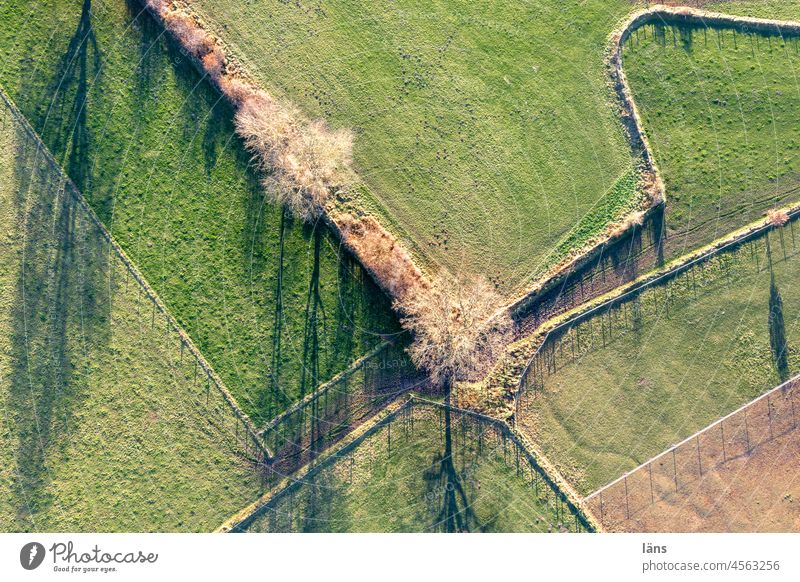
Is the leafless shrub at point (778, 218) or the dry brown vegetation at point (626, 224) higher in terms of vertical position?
the leafless shrub at point (778, 218)

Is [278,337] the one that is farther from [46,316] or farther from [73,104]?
[73,104]

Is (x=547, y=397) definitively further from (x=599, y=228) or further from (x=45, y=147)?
(x=45, y=147)

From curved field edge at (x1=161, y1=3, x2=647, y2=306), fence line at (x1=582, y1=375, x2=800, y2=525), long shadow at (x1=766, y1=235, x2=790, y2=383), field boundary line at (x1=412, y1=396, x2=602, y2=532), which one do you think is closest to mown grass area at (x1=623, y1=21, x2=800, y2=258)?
curved field edge at (x1=161, y1=3, x2=647, y2=306)

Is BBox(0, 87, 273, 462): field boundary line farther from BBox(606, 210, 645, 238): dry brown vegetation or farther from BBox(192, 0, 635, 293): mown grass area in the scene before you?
BBox(606, 210, 645, 238): dry brown vegetation

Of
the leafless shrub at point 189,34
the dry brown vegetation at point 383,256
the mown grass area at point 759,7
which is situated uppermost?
the mown grass area at point 759,7

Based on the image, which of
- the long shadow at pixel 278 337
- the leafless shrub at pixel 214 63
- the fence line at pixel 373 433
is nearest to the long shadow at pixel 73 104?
the leafless shrub at pixel 214 63

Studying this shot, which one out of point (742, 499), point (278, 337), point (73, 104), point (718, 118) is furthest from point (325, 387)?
point (718, 118)

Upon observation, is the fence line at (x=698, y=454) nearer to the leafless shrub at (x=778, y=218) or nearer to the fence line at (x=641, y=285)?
the fence line at (x=641, y=285)

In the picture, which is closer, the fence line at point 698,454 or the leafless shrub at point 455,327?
the leafless shrub at point 455,327
